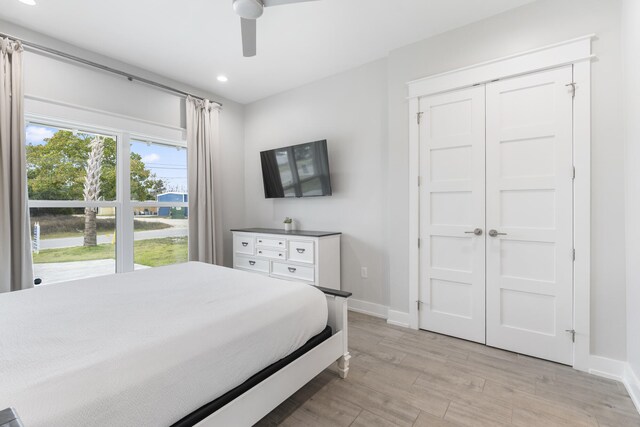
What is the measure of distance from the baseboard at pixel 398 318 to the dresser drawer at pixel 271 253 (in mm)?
1343

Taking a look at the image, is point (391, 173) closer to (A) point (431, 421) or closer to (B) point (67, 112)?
(A) point (431, 421)

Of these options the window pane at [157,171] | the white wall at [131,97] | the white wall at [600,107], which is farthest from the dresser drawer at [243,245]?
the white wall at [600,107]

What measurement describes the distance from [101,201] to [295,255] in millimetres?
2229

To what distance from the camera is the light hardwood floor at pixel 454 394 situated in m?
1.62

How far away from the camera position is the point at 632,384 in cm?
181

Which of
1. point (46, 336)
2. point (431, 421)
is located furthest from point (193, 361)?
point (431, 421)

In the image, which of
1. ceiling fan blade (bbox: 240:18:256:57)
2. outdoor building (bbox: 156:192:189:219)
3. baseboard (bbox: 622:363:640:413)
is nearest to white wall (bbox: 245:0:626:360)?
baseboard (bbox: 622:363:640:413)

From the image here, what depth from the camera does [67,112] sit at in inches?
112

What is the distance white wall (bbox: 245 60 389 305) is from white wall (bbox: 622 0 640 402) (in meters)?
1.83

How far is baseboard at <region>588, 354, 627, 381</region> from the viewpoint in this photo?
6.47ft

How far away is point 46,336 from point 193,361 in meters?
0.64

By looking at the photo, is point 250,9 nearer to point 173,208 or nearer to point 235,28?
point 235,28

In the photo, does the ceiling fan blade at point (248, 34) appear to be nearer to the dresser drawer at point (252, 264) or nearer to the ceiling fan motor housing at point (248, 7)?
the ceiling fan motor housing at point (248, 7)

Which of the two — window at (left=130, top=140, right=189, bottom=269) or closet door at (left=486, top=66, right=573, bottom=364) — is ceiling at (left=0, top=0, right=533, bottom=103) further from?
window at (left=130, top=140, right=189, bottom=269)
